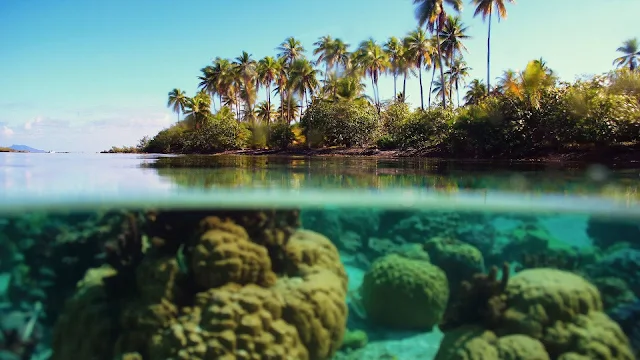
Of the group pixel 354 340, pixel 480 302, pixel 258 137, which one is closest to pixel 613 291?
pixel 480 302

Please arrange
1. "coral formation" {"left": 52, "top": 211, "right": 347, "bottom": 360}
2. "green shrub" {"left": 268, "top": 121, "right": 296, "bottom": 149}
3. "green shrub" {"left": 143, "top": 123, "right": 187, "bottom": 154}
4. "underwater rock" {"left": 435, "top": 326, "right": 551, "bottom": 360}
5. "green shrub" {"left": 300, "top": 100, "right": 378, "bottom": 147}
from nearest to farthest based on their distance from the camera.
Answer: "coral formation" {"left": 52, "top": 211, "right": 347, "bottom": 360}, "underwater rock" {"left": 435, "top": 326, "right": 551, "bottom": 360}, "green shrub" {"left": 300, "top": 100, "right": 378, "bottom": 147}, "green shrub" {"left": 268, "top": 121, "right": 296, "bottom": 149}, "green shrub" {"left": 143, "top": 123, "right": 187, "bottom": 154}

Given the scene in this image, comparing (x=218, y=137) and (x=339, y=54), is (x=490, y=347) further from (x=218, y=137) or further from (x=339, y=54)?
(x=339, y=54)

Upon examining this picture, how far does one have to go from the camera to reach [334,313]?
5.35m

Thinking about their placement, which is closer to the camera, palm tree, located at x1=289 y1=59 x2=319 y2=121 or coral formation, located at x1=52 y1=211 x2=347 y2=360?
coral formation, located at x1=52 y1=211 x2=347 y2=360

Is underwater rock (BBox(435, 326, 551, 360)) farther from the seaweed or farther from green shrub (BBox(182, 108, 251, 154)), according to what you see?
green shrub (BBox(182, 108, 251, 154))

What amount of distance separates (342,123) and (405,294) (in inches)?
1356

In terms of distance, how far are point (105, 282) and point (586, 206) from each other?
7.22 m

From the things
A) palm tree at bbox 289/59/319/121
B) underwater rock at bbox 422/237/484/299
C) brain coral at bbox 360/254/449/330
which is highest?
palm tree at bbox 289/59/319/121

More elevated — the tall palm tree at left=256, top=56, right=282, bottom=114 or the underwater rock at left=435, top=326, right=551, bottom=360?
the tall palm tree at left=256, top=56, right=282, bottom=114

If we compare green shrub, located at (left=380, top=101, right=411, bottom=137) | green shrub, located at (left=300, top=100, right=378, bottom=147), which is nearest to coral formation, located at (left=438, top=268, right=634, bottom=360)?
green shrub, located at (left=380, top=101, right=411, bottom=137)

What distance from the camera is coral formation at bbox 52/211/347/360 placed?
481cm

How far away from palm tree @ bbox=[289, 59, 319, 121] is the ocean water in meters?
47.2

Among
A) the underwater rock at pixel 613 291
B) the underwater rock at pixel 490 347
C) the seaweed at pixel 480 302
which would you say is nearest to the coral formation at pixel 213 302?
the underwater rock at pixel 490 347

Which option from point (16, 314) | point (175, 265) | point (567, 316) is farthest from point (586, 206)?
point (16, 314)
